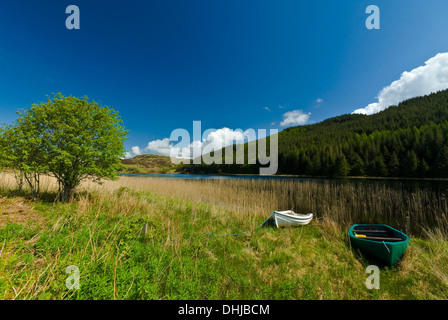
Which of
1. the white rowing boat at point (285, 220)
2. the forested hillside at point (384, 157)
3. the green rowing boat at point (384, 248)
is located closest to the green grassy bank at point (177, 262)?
the green rowing boat at point (384, 248)

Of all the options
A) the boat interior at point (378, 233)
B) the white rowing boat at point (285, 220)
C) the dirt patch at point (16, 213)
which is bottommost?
the boat interior at point (378, 233)

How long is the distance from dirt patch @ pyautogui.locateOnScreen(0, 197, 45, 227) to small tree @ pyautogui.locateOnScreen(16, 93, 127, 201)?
1331 mm

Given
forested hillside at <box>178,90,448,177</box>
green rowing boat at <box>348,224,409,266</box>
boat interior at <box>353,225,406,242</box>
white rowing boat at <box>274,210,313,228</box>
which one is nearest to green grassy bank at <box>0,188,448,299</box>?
green rowing boat at <box>348,224,409,266</box>

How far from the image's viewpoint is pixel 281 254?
214 inches

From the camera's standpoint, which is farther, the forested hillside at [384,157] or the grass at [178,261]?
the forested hillside at [384,157]

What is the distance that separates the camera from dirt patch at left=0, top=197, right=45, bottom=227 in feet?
14.2

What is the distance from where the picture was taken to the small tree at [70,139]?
5973 millimetres

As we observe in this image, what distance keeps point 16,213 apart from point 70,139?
284 centimetres

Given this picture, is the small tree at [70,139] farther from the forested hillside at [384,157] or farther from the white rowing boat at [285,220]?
the forested hillside at [384,157]

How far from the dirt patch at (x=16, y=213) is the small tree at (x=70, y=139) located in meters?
1.33
